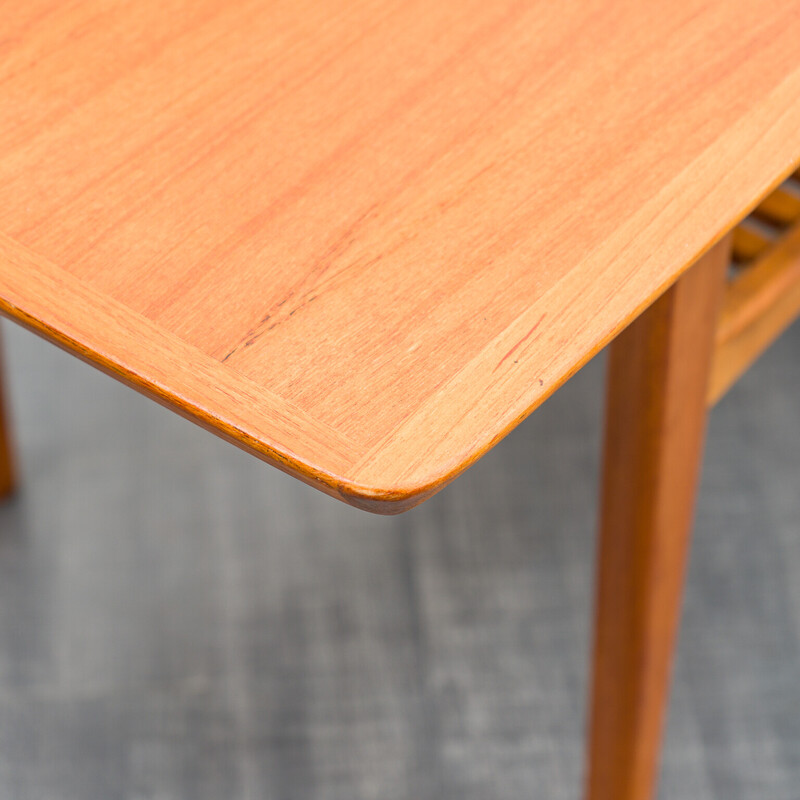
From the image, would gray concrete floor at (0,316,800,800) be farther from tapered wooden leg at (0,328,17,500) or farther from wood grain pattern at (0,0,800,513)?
wood grain pattern at (0,0,800,513)

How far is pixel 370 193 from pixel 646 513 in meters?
0.25

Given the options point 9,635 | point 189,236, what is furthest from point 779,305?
point 9,635

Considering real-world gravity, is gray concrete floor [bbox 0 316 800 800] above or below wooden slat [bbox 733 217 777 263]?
below

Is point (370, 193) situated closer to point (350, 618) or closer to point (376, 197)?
point (376, 197)

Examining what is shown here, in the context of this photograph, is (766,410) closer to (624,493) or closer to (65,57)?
(624,493)

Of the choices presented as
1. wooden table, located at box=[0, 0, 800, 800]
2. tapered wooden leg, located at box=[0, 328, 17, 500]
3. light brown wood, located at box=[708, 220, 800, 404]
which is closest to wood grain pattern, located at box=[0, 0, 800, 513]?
wooden table, located at box=[0, 0, 800, 800]

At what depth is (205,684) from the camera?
84 cm

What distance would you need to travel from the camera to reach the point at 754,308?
582mm

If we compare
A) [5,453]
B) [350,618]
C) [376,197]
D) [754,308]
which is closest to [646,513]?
[754,308]

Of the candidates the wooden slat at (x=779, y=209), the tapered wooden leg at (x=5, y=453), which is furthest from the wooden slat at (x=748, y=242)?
the tapered wooden leg at (x=5, y=453)

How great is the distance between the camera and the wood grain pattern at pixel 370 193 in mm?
334

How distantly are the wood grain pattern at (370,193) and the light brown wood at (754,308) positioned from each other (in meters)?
0.17

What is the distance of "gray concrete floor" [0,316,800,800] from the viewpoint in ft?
2.61

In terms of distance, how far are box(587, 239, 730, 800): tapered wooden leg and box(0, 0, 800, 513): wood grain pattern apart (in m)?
0.10
